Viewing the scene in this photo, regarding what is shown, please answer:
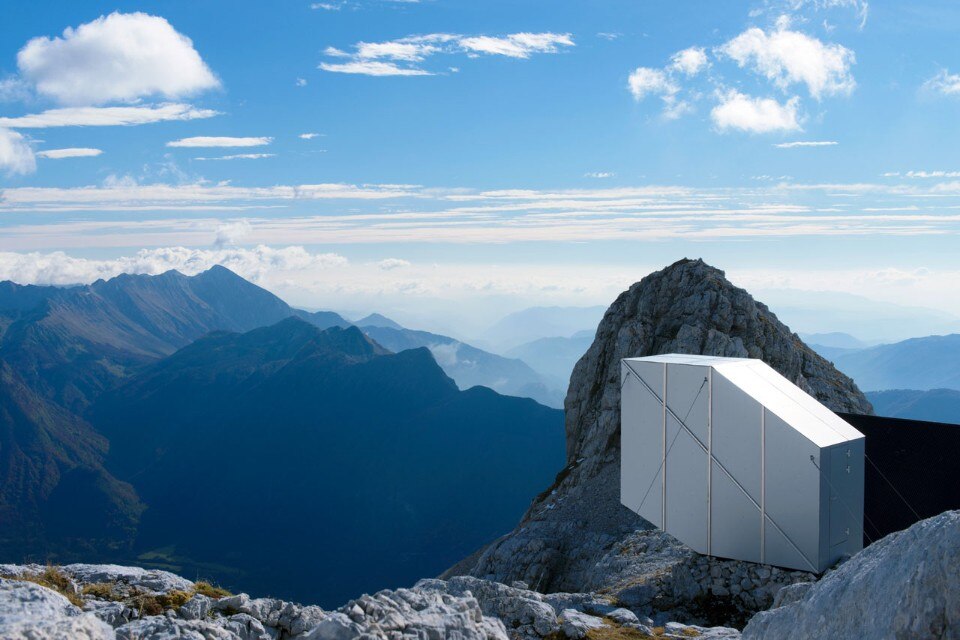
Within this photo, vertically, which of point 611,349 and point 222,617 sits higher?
point 611,349

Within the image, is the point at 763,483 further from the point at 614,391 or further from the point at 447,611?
the point at 614,391

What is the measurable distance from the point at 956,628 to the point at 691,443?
13.6 m

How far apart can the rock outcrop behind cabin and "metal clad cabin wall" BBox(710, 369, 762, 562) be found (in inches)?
690

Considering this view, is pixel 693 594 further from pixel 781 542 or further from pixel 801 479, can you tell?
pixel 801 479

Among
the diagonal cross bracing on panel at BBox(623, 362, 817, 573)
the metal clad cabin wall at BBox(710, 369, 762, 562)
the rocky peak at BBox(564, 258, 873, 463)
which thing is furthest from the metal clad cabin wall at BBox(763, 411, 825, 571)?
the rocky peak at BBox(564, 258, 873, 463)

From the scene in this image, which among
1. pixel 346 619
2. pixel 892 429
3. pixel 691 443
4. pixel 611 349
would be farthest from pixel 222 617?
pixel 611 349

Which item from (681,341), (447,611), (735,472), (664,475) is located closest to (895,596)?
(447,611)

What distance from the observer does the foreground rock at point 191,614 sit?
35.5ft

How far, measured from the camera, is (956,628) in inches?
308

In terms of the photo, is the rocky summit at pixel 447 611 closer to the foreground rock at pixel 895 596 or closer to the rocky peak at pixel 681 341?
the foreground rock at pixel 895 596

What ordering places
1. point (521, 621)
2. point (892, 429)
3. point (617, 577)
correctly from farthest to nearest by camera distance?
point (617, 577) → point (892, 429) → point (521, 621)

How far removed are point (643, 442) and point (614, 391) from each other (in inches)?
1295

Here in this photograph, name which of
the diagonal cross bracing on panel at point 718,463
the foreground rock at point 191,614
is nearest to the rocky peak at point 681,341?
the diagonal cross bracing on panel at point 718,463

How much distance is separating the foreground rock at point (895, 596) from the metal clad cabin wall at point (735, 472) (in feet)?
28.7
